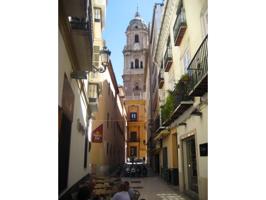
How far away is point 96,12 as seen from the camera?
6.85 meters

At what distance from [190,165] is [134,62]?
79.5ft

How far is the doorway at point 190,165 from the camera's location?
5760 millimetres

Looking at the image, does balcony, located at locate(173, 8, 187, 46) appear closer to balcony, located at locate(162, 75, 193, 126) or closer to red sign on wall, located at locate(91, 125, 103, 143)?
balcony, located at locate(162, 75, 193, 126)

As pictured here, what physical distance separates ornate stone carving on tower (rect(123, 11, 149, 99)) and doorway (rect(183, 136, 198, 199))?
2286 cm

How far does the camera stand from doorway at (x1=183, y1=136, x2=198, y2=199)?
5.76 m

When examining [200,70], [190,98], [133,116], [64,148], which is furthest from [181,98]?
[133,116]

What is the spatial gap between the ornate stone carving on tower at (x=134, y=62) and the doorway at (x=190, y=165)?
900 inches

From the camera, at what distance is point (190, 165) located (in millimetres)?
6047
